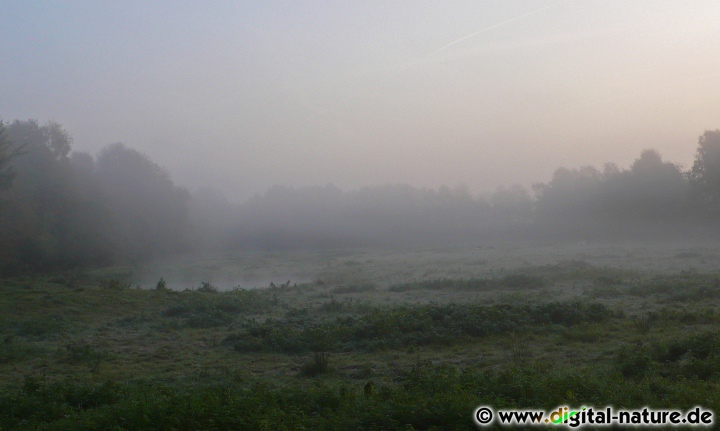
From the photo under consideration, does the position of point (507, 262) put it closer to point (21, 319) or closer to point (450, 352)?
point (450, 352)

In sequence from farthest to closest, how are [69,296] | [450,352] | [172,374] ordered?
[69,296], [450,352], [172,374]

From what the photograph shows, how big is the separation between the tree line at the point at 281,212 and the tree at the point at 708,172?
112mm

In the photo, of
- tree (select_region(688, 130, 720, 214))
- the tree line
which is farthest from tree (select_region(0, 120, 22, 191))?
tree (select_region(688, 130, 720, 214))

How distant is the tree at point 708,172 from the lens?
62.2 m

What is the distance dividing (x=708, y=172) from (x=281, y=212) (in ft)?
228

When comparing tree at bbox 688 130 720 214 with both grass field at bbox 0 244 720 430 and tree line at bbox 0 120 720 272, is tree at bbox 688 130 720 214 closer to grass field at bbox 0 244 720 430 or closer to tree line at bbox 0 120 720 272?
tree line at bbox 0 120 720 272

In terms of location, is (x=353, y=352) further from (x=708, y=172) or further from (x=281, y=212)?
(x=281, y=212)

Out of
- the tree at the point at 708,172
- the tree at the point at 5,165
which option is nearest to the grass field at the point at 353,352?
the tree at the point at 5,165

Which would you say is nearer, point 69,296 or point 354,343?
point 354,343

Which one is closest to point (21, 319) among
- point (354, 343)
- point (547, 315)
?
point (354, 343)

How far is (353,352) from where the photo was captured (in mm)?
15305

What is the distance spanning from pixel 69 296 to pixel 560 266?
89.5 ft

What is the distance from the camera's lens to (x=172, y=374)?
43.2 ft

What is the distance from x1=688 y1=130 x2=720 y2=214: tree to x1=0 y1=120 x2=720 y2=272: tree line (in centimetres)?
11
